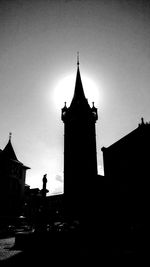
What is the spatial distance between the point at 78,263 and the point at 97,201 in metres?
18.8

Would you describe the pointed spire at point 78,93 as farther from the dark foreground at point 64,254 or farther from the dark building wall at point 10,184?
the dark foreground at point 64,254

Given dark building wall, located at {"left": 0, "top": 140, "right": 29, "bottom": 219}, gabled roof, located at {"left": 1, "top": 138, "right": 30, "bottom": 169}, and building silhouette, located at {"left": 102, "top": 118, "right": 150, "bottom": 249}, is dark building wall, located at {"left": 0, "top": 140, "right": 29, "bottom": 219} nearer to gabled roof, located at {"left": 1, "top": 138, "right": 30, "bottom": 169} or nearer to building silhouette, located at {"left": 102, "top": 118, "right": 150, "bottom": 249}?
gabled roof, located at {"left": 1, "top": 138, "right": 30, "bottom": 169}

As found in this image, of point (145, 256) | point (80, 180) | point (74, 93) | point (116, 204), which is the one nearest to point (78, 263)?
point (145, 256)

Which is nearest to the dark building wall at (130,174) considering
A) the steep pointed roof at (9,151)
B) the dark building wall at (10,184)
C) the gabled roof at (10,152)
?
the dark building wall at (10,184)

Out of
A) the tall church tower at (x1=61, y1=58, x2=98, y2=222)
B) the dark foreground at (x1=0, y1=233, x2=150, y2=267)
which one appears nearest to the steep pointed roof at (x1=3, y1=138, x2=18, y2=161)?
the tall church tower at (x1=61, y1=58, x2=98, y2=222)

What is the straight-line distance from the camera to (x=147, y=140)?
23.7m

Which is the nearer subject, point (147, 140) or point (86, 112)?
point (147, 140)

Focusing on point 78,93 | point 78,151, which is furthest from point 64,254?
point 78,93

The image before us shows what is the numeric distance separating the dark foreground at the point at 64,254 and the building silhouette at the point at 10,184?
21.4m

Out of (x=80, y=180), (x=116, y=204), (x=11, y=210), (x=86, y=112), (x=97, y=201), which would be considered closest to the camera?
(x=116, y=204)

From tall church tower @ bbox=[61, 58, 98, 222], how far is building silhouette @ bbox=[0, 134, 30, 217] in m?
8.45

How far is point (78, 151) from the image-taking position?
128 ft

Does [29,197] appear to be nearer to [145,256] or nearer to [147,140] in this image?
[147,140]

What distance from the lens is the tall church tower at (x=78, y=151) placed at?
3547 centimetres
